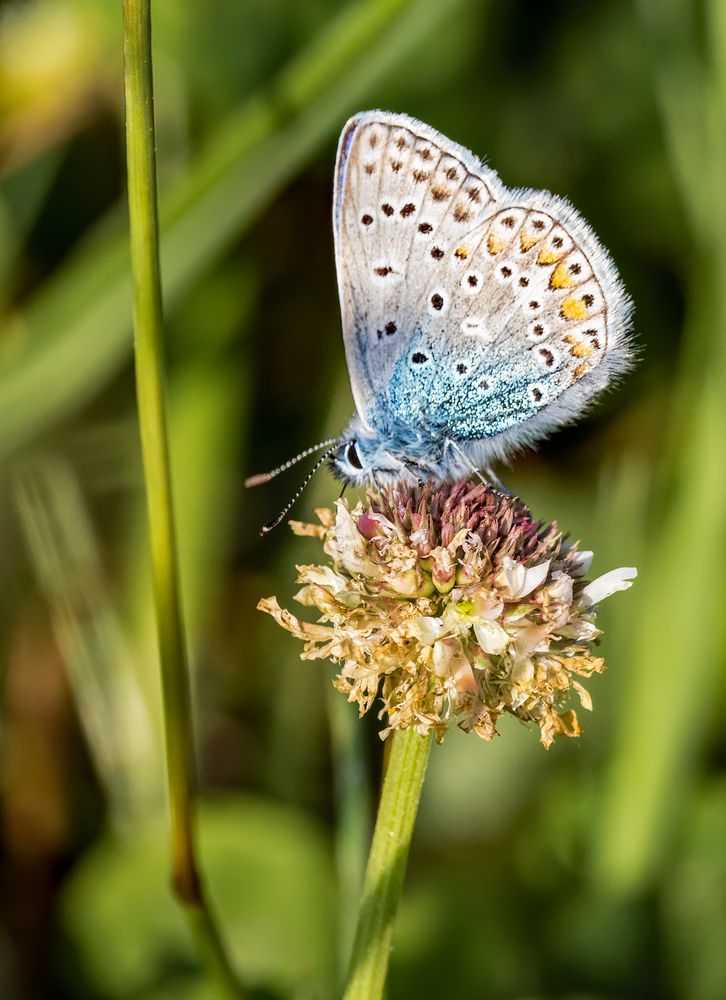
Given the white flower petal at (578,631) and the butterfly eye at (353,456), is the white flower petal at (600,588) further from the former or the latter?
the butterfly eye at (353,456)

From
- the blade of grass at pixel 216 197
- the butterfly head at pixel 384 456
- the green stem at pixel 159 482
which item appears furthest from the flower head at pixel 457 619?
the blade of grass at pixel 216 197

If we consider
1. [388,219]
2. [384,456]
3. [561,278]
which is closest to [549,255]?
[561,278]

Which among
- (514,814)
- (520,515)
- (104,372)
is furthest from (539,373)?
(514,814)

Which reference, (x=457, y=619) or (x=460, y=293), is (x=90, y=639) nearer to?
(x=460, y=293)

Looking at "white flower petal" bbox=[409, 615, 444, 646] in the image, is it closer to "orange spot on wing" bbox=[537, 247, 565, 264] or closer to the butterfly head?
the butterfly head

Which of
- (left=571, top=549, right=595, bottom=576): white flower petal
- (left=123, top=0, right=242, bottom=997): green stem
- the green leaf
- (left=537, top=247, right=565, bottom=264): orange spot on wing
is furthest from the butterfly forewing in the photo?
the green leaf

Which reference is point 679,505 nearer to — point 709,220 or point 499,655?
point 709,220

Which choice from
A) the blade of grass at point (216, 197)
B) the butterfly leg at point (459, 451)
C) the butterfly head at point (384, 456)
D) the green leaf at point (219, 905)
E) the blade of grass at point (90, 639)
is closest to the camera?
the butterfly head at point (384, 456)
